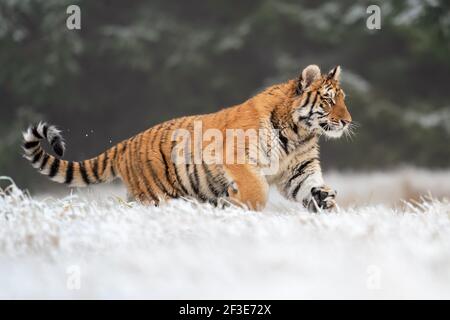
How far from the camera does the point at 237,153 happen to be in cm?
488

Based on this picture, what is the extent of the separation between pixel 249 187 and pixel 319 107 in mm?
747

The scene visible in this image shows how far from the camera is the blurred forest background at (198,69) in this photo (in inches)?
574

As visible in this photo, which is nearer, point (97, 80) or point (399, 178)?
point (399, 178)

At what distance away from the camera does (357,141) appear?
49.5 ft

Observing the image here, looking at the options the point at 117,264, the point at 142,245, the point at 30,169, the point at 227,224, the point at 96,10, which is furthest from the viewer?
the point at 96,10

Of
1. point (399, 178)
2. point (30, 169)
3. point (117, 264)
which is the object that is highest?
point (30, 169)

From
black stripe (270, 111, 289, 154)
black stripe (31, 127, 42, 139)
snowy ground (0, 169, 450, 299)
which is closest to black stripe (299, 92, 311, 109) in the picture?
black stripe (270, 111, 289, 154)

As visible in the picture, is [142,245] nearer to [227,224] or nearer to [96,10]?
[227,224]

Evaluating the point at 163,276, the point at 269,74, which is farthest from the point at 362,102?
the point at 163,276

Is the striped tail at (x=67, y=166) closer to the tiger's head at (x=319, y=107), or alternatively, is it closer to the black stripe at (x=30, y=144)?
the black stripe at (x=30, y=144)

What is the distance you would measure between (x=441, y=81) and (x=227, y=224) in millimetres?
→ 13799

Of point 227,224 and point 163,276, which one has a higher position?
point 227,224

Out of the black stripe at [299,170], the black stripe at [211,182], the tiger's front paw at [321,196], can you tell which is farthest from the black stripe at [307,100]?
the black stripe at [211,182]

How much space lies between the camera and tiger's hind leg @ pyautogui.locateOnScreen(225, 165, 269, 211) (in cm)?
479
